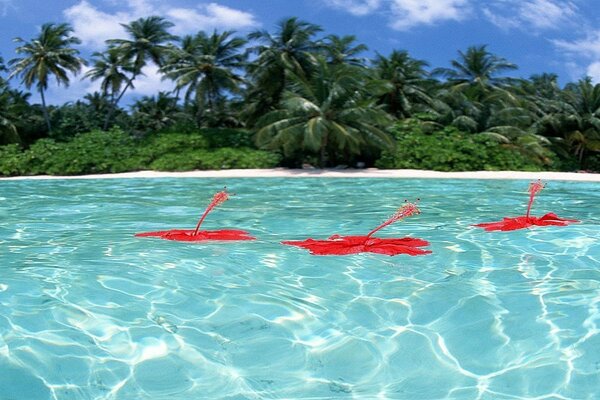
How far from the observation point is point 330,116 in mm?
26562

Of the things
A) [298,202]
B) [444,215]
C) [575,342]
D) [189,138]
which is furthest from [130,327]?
[189,138]

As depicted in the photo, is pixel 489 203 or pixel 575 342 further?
pixel 489 203

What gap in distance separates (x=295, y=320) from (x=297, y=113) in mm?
23056

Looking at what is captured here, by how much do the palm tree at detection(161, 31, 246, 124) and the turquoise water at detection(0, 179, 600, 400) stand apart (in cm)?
2649

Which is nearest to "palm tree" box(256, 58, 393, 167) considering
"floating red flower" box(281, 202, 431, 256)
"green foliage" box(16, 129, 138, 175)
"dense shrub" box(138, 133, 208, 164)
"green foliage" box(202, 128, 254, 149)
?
"green foliage" box(202, 128, 254, 149)

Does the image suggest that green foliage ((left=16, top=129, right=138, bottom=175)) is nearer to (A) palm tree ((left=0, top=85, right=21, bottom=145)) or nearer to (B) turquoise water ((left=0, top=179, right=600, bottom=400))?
(A) palm tree ((left=0, top=85, right=21, bottom=145))

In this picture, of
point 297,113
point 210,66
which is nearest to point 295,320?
point 297,113

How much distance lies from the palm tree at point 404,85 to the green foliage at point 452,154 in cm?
477

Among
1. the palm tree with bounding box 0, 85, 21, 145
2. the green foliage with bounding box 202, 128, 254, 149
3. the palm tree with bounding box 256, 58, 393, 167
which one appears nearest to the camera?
the palm tree with bounding box 256, 58, 393, 167

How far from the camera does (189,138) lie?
94.5 ft

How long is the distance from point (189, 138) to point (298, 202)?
17.7 meters

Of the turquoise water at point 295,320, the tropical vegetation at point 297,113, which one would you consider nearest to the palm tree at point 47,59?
the tropical vegetation at point 297,113

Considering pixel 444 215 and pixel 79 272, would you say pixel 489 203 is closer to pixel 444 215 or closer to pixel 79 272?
pixel 444 215

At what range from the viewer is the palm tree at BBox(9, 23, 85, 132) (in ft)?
114
